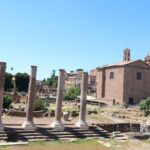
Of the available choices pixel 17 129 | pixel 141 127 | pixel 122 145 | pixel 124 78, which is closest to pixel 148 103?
pixel 124 78

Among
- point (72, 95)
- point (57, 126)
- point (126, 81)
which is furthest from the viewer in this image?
point (72, 95)

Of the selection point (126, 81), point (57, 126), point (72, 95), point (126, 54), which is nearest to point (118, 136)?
point (57, 126)

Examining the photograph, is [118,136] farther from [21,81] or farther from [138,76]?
[21,81]

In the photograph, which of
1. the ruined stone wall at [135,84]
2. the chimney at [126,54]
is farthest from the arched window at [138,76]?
the chimney at [126,54]

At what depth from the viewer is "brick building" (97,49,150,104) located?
6056 cm

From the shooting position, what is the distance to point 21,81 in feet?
288

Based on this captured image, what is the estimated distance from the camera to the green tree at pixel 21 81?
86875mm

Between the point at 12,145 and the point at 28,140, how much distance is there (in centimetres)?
202

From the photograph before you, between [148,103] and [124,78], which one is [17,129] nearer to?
[148,103]

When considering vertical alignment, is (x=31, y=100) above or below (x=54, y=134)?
above

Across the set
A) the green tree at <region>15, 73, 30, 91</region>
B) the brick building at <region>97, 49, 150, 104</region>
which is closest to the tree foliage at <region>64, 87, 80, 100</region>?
the brick building at <region>97, 49, 150, 104</region>

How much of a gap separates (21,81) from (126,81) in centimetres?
3491

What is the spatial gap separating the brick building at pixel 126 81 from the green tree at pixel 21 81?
1106 inches

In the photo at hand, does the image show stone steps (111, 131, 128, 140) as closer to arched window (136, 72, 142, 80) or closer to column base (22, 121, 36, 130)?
column base (22, 121, 36, 130)
